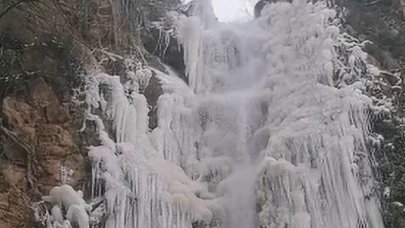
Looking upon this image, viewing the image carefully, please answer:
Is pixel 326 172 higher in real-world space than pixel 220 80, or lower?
lower

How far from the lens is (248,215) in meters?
11.8

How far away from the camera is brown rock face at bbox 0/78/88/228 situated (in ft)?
32.7

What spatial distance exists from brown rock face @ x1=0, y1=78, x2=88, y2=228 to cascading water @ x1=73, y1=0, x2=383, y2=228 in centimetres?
50

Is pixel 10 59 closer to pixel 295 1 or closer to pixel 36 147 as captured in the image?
pixel 36 147

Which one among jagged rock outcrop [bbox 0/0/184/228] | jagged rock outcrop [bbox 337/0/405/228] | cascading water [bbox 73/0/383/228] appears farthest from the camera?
jagged rock outcrop [bbox 337/0/405/228]

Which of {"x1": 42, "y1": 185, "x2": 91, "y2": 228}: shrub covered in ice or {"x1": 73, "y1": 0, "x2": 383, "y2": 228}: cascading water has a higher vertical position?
{"x1": 73, "y1": 0, "x2": 383, "y2": 228}: cascading water

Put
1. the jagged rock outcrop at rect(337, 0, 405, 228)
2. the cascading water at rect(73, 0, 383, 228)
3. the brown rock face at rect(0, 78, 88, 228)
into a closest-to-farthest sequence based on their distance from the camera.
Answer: the brown rock face at rect(0, 78, 88, 228) < the cascading water at rect(73, 0, 383, 228) < the jagged rock outcrop at rect(337, 0, 405, 228)

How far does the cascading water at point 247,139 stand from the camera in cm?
1123

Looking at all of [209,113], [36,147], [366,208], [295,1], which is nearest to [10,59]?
[36,147]

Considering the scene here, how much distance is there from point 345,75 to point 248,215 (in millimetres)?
3918

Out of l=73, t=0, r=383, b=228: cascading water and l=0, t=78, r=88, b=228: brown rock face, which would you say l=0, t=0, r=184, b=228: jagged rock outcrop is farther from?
l=73, t=0, r=383, b=228: cascading water

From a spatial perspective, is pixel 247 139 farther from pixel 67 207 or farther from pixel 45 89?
pixel 67 207

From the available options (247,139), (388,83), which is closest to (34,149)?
(247,139)

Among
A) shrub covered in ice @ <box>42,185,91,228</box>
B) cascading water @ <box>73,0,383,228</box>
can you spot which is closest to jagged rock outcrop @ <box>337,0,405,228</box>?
cascading water @ <box>73,0,383,228</box>
